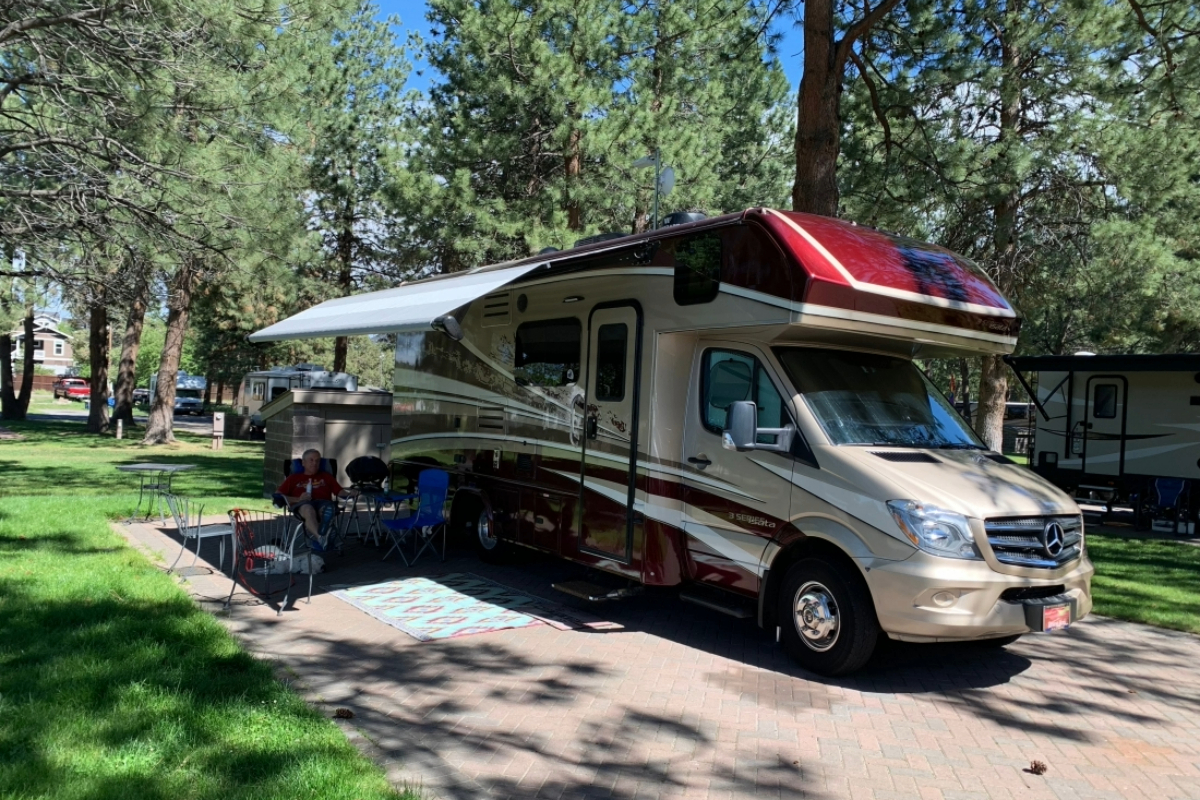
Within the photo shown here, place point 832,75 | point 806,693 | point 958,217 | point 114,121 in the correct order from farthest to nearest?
point 958,217, point 114,121, point 832,75, point 806,693

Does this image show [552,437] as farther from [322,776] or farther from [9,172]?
[9,172]

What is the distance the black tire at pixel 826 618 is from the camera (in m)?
→ 5.52

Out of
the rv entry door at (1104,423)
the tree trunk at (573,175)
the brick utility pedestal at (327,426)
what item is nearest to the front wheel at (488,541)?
the brick utility pedestal at (327,426)

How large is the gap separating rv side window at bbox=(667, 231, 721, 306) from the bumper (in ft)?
7.30

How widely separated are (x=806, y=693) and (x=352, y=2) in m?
11.4

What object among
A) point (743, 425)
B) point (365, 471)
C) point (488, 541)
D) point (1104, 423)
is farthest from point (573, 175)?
point (743, 425)

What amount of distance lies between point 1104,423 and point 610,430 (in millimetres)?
11601

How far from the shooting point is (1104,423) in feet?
49.4

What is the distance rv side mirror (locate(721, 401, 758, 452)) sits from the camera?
5855mm

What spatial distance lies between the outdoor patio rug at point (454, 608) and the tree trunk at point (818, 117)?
517cm

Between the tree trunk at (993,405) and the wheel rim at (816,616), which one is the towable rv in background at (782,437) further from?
the tree trunk at (993,405)

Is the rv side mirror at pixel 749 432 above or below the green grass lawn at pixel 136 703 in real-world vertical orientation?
above

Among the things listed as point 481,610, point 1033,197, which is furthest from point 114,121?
point 1033,197

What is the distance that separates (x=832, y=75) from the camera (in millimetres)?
9781
